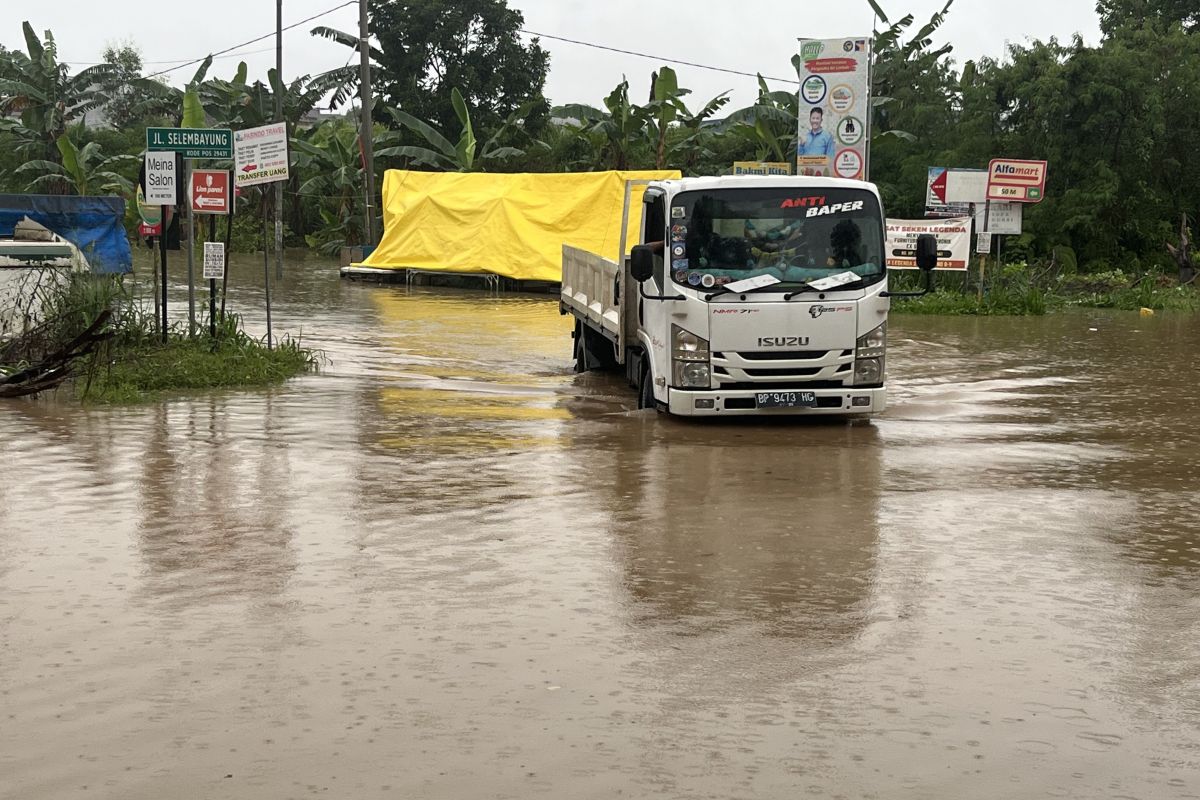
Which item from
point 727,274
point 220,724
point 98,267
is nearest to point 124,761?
point 220,724

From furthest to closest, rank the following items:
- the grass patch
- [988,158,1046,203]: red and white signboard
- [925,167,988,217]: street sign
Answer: [925,167,988,217]: street sign < [988,158,1046,203]: red and white signboard < the grass patch

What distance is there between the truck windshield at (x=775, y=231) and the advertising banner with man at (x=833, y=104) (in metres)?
9.37

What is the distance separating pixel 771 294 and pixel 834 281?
1.79 ft

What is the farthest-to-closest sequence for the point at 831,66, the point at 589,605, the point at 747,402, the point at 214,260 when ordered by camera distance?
the point at 831,66
the point at 214,260
the point at 747,402
the point at 589,605

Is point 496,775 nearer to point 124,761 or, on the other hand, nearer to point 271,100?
point 124,761

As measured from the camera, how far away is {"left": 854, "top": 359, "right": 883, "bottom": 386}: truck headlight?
12977mm

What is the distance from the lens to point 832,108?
73.2 feet

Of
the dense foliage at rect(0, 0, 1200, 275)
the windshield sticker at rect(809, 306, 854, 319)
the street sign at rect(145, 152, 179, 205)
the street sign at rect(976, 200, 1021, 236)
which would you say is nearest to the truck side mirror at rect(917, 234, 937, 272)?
the windshield sticker at rect(809, 306, 854, 319)

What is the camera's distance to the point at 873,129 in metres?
41.2

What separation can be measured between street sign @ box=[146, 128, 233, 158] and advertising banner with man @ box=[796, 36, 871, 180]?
9.44 metres

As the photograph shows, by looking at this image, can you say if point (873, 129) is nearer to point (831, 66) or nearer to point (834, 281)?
point (831, 66)

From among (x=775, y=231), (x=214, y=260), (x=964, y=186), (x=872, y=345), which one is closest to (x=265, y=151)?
(x=214, y=260)

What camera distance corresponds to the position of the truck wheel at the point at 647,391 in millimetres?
13719

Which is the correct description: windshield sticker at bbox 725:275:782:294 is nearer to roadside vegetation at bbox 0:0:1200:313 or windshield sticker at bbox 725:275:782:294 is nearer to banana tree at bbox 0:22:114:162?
roadside vegetation at bbox 0:0:1200:313
